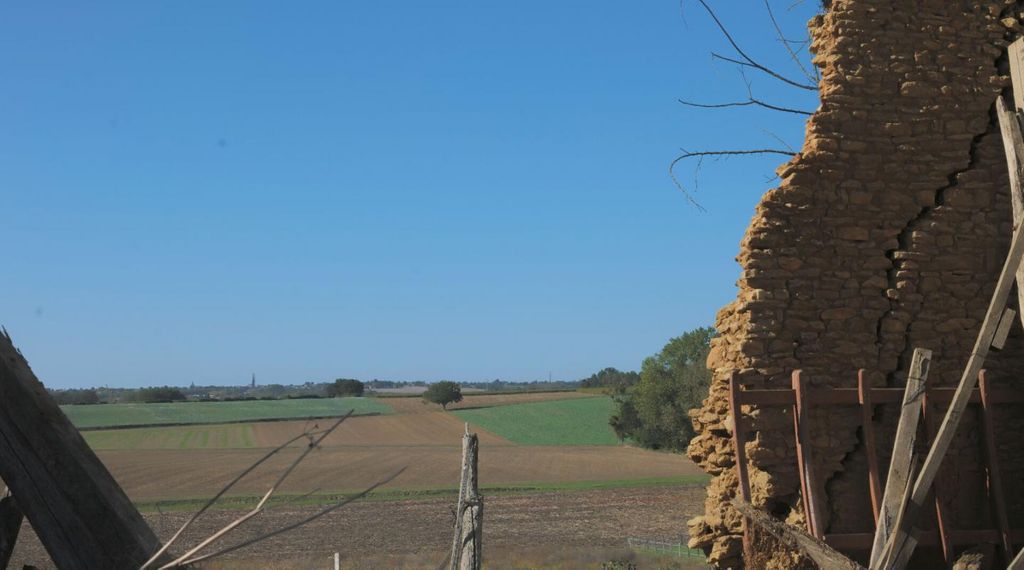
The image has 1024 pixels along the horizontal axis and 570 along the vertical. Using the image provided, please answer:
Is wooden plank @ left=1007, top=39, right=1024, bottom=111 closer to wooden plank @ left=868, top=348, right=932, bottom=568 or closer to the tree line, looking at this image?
wooden plank @ left=868, top=348, right=932, bottom=568

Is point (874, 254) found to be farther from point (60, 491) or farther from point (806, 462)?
Result: point (60, 491)

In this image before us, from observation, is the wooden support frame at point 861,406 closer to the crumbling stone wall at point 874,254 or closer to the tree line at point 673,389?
the crumbling stone wall at point 874,254

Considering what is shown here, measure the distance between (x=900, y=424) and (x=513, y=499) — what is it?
109 feet

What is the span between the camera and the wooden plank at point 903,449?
588 cm

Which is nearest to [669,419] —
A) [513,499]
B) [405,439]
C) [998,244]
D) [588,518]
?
[405,439]

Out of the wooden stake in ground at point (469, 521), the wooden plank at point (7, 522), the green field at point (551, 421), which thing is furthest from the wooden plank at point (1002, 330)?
the green field at point (551, 421)

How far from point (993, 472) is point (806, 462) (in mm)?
1363

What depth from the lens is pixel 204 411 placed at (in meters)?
84.9

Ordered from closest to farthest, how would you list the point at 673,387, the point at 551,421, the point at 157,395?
the point at 673,387 < the point at 551,421 < the point at 157,395

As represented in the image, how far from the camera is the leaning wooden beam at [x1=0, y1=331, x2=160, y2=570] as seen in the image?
1.47 m

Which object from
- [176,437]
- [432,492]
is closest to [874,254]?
[432,492]

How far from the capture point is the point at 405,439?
2566 inches

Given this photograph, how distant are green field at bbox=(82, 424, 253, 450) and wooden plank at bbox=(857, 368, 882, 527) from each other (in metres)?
57.6

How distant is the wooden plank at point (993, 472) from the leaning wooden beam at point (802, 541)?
1.45 metres
